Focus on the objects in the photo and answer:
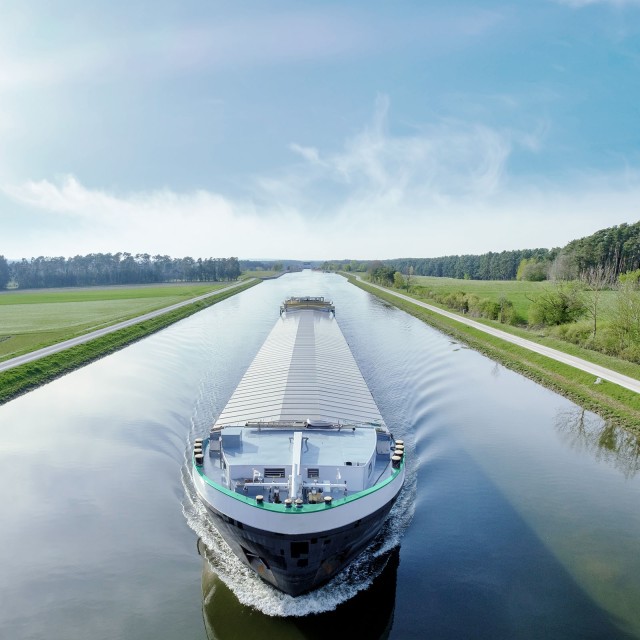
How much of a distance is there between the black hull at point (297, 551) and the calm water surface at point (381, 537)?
2.23 feet

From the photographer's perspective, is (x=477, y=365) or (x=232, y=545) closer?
(x=232, y=545)

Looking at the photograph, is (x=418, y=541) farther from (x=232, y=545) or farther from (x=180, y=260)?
(x=180, y=260)

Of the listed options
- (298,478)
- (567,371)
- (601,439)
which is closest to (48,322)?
(298,478)

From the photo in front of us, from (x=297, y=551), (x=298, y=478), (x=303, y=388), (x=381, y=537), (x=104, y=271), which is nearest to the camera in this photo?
(x=297, y=551)

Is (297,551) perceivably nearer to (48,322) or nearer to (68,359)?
(68,359)

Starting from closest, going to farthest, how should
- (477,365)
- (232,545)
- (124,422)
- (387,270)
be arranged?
(232,545) → (124,422) → (477,365) → (387,270)

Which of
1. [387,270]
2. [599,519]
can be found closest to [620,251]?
[387,270]

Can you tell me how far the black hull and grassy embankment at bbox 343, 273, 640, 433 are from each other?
1829cm

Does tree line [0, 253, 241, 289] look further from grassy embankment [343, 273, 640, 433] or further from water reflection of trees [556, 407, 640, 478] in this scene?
water reflection of trees [556, 407, 640, 478]

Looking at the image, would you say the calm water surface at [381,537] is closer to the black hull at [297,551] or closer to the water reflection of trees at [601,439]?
the water reflection of trees at [601,439]

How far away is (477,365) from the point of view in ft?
117

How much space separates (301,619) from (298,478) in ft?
10.4

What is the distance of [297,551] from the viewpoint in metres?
10.5

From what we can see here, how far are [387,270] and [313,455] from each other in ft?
373
